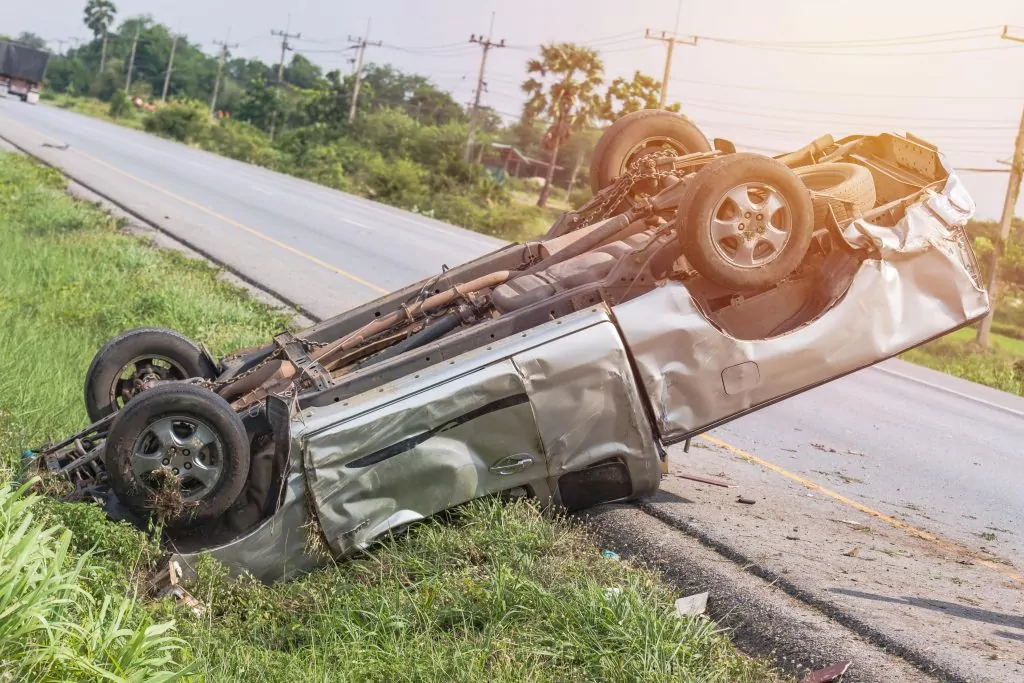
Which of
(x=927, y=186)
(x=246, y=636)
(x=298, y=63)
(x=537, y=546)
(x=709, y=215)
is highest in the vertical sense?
(x=298, y=63)

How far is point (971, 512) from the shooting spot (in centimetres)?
720

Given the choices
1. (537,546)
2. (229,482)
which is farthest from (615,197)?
(229,482)

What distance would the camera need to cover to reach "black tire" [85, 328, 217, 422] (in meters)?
6.24

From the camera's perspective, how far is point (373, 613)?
475 cm

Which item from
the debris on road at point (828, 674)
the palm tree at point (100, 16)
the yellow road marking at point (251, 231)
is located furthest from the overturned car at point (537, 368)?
the palm tree at point (100, 16)

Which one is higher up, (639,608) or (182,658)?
(639,608)

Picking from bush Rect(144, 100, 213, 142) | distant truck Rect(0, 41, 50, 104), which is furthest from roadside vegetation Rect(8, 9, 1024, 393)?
distant truck Rect(0, 41, 50, 104)

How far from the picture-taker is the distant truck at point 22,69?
57.1 meters

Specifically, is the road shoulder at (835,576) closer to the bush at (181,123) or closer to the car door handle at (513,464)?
the car door handle at (513,464)

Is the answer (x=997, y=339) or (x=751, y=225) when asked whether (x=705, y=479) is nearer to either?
(x=751, y=225)

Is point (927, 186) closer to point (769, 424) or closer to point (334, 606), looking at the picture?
point (769, 424)

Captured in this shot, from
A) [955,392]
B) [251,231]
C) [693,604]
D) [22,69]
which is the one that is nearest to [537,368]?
[693,604]

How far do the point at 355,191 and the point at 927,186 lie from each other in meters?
34.9

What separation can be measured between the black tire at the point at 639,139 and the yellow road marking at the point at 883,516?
2.10 meters
